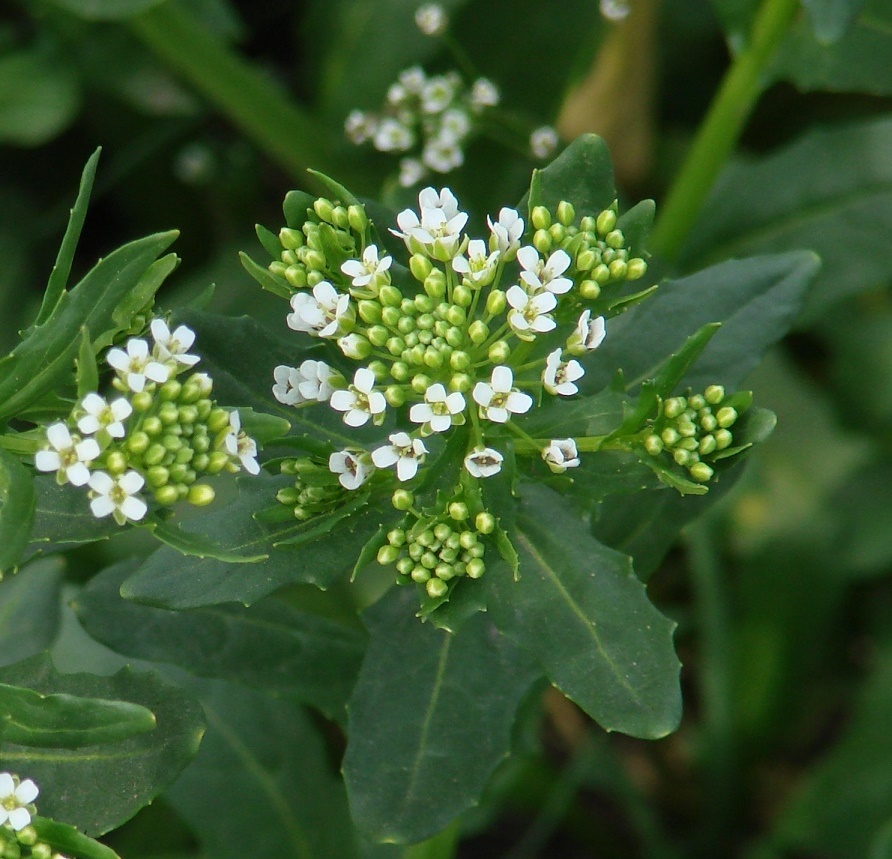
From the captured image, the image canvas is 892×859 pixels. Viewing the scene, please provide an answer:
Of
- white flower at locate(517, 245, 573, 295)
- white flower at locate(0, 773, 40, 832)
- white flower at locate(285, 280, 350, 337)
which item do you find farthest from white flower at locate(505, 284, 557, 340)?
white flower at locate(0, 773, 40, 832)

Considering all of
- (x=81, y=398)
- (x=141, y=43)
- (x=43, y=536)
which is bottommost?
(x=141, y=43)

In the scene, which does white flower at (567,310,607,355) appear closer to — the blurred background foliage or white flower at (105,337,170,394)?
white flower at (105,337,170,394)

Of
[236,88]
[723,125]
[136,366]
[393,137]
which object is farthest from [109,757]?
[236,88]

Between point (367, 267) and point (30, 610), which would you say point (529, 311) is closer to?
point (367, 267)

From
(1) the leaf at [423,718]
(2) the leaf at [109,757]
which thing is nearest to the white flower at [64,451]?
(2) the leaf at [109,757]

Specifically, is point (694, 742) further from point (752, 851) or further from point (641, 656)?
point (641, 656)

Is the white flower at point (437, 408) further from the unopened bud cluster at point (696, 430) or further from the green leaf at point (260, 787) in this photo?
the green leaf at point (260, 787)

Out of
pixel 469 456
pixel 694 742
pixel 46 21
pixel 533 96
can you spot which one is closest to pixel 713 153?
pixel 533 96
